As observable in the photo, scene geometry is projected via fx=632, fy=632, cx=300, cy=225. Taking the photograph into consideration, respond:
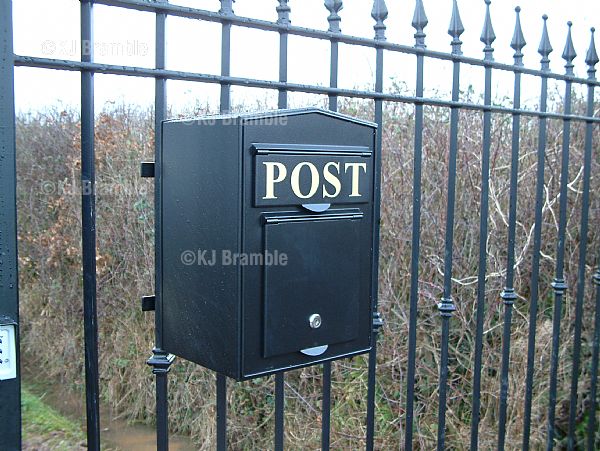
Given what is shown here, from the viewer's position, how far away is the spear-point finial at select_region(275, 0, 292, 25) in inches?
67.7

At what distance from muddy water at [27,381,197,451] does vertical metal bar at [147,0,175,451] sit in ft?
10.2

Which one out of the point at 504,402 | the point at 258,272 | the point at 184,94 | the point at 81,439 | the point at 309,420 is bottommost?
the point at 81,439

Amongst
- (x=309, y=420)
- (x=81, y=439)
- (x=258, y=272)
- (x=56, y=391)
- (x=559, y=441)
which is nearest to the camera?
(x=258, y=272)

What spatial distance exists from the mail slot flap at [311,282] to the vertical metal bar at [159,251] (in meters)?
0.32

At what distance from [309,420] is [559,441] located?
1.55m

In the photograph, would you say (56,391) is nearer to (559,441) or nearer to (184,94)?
(184,94)

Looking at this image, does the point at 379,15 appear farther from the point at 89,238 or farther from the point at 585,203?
the point at 585,203

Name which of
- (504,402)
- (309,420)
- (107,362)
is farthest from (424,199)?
(107,362)

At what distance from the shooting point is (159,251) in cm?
161

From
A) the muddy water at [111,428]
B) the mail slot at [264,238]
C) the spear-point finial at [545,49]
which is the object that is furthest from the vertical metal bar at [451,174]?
the muddy water at [111,428]

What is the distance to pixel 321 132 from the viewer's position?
5.04 ft

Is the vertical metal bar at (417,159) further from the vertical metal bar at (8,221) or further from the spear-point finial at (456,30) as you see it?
the vertical metal bar at (8,221)

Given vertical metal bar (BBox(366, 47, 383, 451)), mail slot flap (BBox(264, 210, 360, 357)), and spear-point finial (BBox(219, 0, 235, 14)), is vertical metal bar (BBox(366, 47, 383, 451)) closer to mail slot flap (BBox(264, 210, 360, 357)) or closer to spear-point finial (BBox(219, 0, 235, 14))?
mail slot flap (BBox(264, 210, 360, 357))

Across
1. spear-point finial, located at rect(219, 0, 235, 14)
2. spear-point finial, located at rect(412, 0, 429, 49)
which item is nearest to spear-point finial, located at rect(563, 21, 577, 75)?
spear-point finial, located at rect(412, 0, 429, 49)
